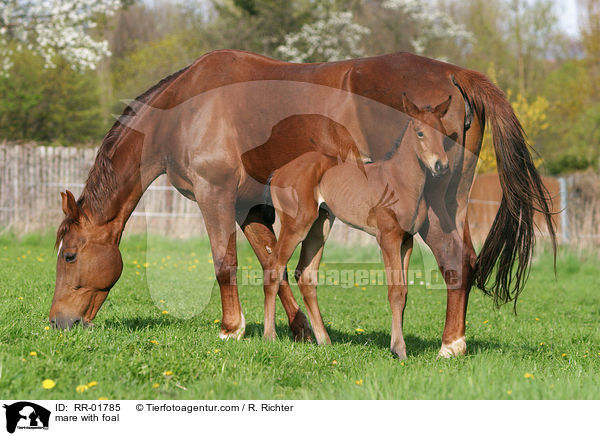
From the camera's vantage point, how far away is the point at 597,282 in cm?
1225

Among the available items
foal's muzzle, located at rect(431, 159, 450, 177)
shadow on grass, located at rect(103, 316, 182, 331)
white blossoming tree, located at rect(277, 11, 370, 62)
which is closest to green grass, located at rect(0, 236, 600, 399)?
shadow on grass, located at rect(103, 316, 182, 331)

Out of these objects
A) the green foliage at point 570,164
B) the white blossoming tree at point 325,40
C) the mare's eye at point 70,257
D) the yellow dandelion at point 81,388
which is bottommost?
the yellow dandelion at point 81,388

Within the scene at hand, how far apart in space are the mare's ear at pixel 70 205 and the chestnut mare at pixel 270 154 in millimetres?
13

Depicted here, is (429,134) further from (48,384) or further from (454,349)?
(48,384)

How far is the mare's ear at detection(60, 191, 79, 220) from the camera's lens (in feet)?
18.3

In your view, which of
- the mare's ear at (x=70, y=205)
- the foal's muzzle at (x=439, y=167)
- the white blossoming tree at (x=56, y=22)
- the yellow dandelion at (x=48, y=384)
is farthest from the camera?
the white blossoming tree at (x=56, y=22)

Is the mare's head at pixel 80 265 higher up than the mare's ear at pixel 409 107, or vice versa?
the mare's ear at pixel 409 107

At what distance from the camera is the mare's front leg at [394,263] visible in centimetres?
463

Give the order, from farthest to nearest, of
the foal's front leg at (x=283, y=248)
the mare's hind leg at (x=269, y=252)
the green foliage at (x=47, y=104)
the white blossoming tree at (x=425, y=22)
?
the white blossoming tree at (x=425, y=22)
the green foliage at (x=47, y=104)
the mare's hind leg at (x=269, y=252)
the foal's front leg at (x=283, y=248)

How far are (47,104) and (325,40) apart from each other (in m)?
12.6

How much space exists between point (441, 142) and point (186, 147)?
238 centimetres
